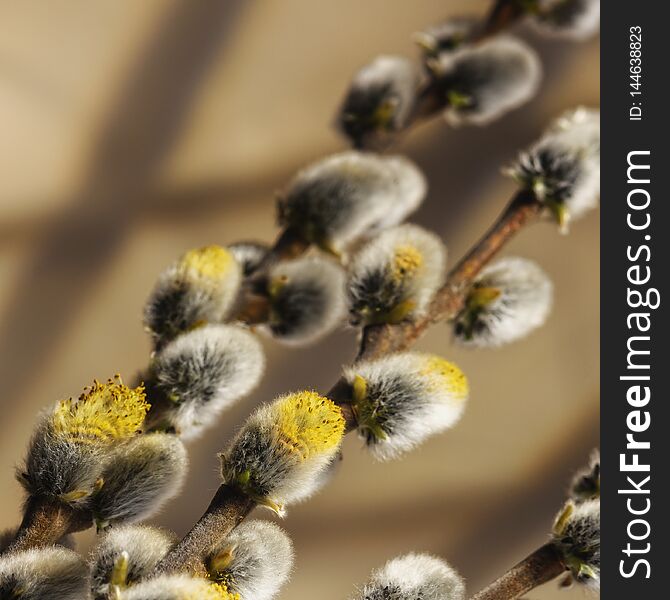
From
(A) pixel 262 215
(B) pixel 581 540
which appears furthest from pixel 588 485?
(A) pixel 262 215

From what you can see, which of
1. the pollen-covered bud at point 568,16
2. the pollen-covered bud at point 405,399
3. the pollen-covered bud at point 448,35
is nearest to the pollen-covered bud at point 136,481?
the pollen-covered bud at point 405,399

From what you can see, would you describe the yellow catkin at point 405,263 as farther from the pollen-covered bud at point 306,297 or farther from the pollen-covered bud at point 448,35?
the pollen-covered bud at point 448,35

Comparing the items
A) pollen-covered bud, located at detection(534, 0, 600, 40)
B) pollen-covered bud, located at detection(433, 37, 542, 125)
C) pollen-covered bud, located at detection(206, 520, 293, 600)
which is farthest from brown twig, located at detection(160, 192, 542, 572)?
pollen-covered bud, located at detection(534, 0, 600, 40)

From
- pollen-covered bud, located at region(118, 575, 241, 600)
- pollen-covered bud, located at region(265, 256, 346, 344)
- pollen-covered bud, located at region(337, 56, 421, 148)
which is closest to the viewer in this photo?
pollen-covered bud, located at region(118, 575, 241, 600)

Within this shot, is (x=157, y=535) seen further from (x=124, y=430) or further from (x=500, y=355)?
(x=500, y=355)

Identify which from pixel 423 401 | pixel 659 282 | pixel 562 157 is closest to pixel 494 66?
pixel 562 157

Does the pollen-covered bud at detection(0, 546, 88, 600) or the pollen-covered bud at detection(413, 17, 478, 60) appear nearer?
the pollen-covered bud at detection(0, 546, 88, 600)

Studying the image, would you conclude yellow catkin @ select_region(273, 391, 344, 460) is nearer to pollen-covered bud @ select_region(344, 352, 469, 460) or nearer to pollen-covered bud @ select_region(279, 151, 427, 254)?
pollen-covered bud @ select_region(344, 352, 469, 460)
